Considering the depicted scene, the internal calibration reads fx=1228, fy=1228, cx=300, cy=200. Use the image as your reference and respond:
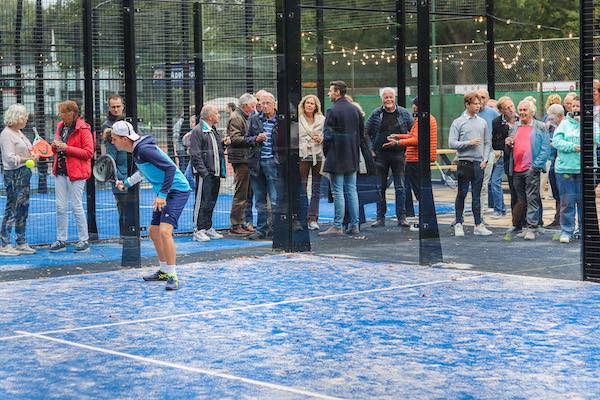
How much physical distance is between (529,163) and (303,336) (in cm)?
723

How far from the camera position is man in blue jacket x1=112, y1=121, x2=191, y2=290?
482 inches

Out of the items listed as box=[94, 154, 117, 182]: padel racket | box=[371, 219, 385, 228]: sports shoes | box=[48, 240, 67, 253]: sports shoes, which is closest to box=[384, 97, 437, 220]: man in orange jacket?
box=[371, 219, 385, 228]: sports shoes

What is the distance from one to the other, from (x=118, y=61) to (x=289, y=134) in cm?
324

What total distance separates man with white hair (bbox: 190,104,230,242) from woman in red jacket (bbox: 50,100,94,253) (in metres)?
1.61

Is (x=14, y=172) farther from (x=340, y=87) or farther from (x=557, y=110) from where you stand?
(x=557, y=110)

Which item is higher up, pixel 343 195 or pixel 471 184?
pixel 471 184

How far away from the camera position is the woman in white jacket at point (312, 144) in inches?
635

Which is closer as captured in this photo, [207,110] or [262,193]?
[262,193]

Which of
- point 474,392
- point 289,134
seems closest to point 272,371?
point 474,392

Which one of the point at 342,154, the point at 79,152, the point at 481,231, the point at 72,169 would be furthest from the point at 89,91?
the point at 481,231

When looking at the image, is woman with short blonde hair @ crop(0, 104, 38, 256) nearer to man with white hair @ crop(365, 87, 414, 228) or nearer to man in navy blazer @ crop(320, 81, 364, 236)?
man in navy blazer @ crop(320, 81, 364, 236)

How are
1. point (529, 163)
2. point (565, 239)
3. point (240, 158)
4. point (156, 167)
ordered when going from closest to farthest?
point (156, 167)
point (565, 239)
point (529, 163)
point (240, 158)

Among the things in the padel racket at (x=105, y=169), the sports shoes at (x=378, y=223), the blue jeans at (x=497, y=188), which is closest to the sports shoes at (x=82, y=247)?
the padel racket at (x=105, y=169)

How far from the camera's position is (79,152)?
15109 mm
